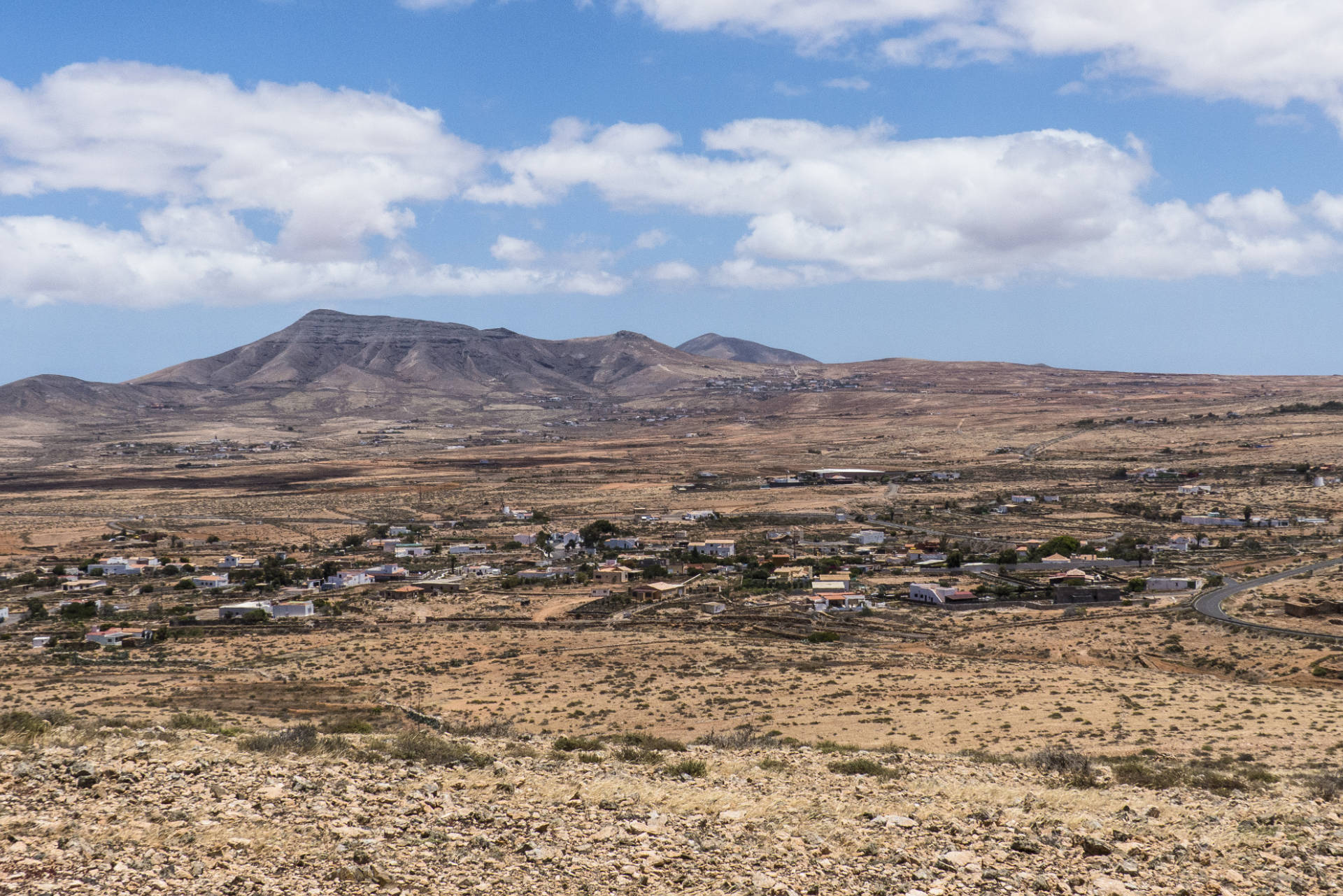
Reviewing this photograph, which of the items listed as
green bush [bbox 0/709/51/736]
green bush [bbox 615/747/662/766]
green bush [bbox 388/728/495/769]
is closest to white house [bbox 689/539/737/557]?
green bush [bbox 615/747/662/766]

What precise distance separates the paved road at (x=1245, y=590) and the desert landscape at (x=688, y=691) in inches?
9.5

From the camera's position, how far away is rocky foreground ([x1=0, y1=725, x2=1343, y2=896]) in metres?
9.01

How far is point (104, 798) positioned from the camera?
404 inches

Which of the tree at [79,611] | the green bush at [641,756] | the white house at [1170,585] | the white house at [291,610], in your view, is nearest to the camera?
the green bush at [641,756]

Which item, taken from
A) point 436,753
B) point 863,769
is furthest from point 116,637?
point 863,769

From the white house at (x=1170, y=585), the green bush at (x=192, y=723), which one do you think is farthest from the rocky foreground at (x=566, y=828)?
the white house at (x=1170, y=585)

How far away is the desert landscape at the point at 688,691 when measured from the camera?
972 centimetres

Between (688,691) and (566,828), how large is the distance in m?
15.0

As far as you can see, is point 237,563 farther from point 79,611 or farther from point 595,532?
point 595,532

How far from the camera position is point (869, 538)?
6309 centimetres

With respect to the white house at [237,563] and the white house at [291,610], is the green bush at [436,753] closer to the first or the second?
the white house at [291,610]

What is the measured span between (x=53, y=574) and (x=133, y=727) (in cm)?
4875

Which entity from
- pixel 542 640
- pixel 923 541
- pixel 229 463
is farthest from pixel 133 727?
pixel 229 463

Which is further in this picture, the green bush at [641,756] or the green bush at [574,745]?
the green bush at [574,745]
